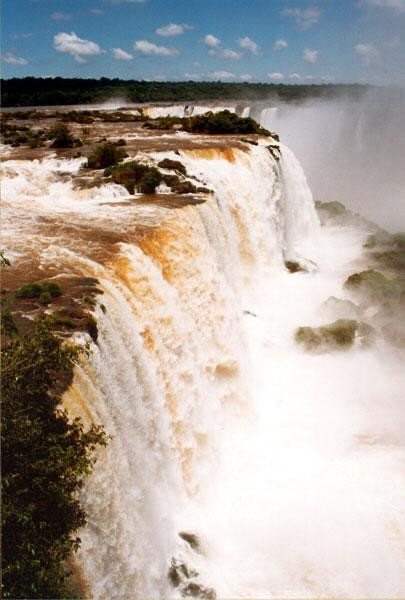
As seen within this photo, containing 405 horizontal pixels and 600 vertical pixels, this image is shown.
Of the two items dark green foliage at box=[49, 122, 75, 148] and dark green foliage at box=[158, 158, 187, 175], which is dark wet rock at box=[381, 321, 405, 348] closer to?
dark green foliage at box=[158, 158, 187, 175]

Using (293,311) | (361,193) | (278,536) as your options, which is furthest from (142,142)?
(361,193)

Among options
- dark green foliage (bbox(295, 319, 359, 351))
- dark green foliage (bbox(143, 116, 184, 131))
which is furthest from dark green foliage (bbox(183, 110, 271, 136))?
dark green foliage (bbox(295, 319, 359, 351))

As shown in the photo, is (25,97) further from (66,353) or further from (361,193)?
(66,353)

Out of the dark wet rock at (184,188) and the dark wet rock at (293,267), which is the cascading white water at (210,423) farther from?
the dark wet rock at (293,267)

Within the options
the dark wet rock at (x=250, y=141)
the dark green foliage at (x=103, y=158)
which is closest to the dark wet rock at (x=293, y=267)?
the dark wet rock at (x=250, y=141)

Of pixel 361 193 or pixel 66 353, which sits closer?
pixel 66 353
